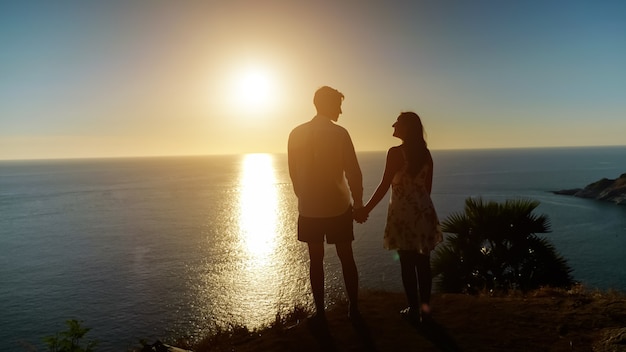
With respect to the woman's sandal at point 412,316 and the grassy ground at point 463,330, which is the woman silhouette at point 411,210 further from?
the grassy ground at point 463,330

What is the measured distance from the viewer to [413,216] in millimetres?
4879

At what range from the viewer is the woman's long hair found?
462 cm

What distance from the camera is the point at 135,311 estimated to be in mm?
37656

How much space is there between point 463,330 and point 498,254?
4.88m

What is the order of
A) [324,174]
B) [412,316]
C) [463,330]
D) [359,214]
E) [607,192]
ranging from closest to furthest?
[324,174] < [359,214] < [463,330] < [412,316] < [607,192]

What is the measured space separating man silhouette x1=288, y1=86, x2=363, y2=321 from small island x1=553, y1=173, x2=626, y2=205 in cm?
10057

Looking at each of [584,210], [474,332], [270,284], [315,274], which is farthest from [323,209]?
[584,210]

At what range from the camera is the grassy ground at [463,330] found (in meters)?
4.32

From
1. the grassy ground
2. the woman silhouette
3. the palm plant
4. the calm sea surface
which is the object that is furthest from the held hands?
the calm sea surface

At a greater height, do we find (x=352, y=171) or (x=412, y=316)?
(x=352, y=171)

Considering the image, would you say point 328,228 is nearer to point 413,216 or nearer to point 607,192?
point 413,216

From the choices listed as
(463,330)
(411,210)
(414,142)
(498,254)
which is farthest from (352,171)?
(498,254)

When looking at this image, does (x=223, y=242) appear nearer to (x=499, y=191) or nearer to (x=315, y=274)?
(x=315, y=274)

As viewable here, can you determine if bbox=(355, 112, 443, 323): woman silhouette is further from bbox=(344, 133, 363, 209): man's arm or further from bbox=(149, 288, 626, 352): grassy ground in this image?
bbox=(149, 288, 626, 352): grassy ground
